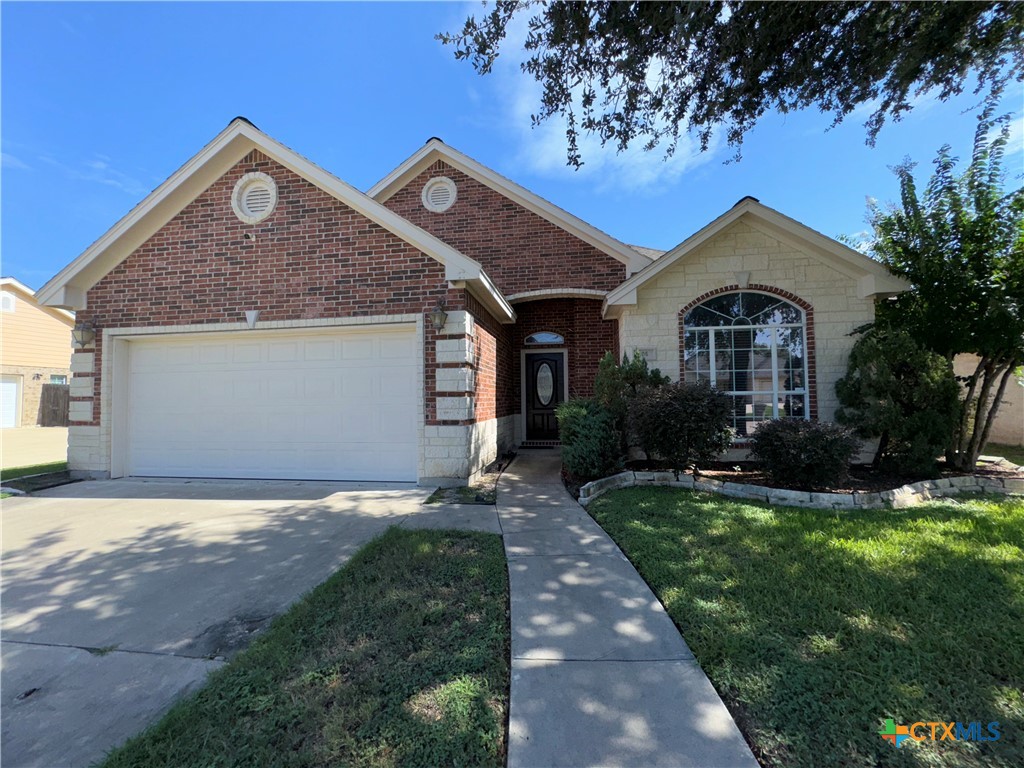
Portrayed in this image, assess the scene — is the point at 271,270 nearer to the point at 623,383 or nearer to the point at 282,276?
the point at 282,276

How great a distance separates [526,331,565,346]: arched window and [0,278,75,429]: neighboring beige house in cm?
2134

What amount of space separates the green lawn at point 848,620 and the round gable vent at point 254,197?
7.19 m

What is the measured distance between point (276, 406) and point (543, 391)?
21.4 feet

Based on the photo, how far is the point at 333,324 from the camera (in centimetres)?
703

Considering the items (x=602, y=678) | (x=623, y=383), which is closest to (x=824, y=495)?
(x=623, y=383)

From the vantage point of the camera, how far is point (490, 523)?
193 inches

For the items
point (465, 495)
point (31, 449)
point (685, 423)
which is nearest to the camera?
point (685, 423)

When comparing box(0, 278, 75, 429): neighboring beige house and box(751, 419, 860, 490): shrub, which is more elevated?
box(0, 278, 75, 429): neighboring beige house

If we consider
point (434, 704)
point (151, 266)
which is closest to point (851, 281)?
point (434, 704)

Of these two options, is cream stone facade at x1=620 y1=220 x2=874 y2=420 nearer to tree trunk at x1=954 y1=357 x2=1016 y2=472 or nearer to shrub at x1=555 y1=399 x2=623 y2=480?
tree trunk at x1=954 y1=357 x2=1016 y2=472

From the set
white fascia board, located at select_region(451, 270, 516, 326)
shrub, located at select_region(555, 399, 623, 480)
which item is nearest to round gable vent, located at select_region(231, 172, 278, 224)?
white fascia board, located at select_region(451, 270, 516, 326)

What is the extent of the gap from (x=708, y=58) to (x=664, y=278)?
3.46 m

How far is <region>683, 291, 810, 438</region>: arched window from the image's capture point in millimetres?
7906

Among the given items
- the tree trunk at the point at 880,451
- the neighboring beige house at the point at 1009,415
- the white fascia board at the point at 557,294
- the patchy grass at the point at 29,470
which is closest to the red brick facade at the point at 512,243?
the white fascia board at the point at 557,294
